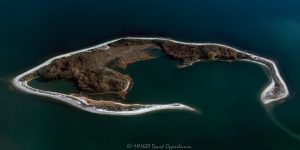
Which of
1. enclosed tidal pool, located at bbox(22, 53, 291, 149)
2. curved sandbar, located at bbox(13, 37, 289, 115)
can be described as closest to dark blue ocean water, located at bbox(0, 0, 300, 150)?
enclosed tidal pool, located at bbox(22, 53, 291, 149)

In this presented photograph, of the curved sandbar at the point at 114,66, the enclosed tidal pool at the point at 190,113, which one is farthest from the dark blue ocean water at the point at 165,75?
the curved sandbar at the point at 114,66

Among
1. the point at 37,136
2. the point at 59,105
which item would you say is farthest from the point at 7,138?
the point at 59,105

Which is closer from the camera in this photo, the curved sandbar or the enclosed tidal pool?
the enclosed tidal pool

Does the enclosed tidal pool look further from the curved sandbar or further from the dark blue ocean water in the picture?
the curved sandbar

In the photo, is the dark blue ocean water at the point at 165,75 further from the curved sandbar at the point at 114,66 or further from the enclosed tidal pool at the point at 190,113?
the curved sandbar at the point at 114,66

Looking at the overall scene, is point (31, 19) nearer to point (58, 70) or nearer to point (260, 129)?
point (58, 70)
